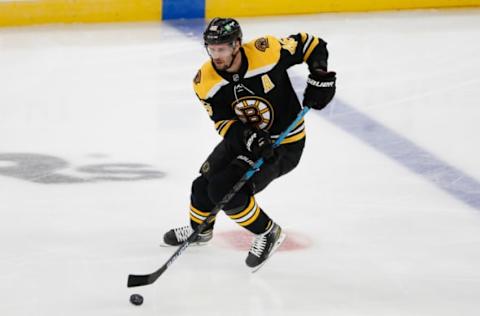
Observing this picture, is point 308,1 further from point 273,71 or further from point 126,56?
point 273,71

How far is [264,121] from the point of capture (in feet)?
12.2

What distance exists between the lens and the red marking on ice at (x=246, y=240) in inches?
156

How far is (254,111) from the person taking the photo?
3.69 meters

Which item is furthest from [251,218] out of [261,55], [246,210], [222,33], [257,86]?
[222,33]

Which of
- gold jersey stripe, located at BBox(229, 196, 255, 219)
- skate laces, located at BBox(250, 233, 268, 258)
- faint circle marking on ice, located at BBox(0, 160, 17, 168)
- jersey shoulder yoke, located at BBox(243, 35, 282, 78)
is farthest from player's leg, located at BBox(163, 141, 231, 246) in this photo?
faint circle marking on ice, located at BBox(0, 160, 17, 168)

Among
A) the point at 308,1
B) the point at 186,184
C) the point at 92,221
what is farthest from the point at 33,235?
the point at 308,1

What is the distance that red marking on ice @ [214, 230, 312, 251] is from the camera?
3966 mm

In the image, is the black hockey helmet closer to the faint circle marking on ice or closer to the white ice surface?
the white ice surface

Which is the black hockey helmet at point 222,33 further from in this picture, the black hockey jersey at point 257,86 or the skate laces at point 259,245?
the skate laces at point 259,245

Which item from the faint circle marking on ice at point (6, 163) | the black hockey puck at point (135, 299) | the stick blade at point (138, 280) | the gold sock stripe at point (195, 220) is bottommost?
the faint circle marking on ice at point (6, 163)

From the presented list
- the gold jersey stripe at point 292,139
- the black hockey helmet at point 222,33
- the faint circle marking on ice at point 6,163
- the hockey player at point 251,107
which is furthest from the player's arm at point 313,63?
the faint circle marking on ice at point 6,163

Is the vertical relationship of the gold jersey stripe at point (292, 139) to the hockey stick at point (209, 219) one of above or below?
above

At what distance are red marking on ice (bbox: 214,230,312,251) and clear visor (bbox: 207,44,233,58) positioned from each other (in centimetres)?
81

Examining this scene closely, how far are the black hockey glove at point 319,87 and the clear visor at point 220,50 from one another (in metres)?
0.34
